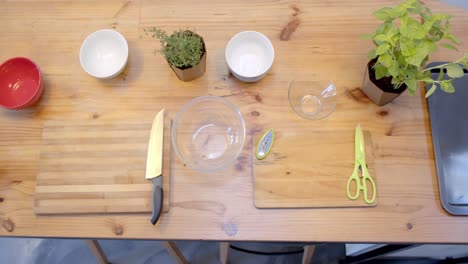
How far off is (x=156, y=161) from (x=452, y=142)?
0.62 metres

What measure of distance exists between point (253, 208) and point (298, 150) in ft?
0.50

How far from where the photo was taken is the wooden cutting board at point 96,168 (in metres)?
0.70

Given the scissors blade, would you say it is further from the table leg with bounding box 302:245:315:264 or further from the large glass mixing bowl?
the table leg with bounding box 302:245:315:264

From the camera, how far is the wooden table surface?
688mm

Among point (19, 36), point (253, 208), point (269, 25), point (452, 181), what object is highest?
point (269, 25)

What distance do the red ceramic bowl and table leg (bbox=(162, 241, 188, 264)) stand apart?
0.57 metres

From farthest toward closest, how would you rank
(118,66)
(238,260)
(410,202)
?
1. (238,260)
2. (118,66)
3. (410,202)

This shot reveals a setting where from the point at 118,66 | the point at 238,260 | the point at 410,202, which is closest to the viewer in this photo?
the point at 410,202

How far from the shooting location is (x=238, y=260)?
1.31 metres

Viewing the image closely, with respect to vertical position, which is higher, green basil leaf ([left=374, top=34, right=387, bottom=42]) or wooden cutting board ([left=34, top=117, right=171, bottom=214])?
green basil leaf ([left=374, top=34, right=387, bottom=42])

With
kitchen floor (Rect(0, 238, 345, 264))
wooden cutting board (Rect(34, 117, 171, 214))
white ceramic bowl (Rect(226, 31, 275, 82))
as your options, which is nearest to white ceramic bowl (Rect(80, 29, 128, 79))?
wooden cutting board (Rect(34, 117, 171, 214))

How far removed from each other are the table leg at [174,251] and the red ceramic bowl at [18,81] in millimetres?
568

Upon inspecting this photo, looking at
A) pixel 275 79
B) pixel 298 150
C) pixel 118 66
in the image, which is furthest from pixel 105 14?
pixel 298 150

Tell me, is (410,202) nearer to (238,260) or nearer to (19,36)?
(238,260)
